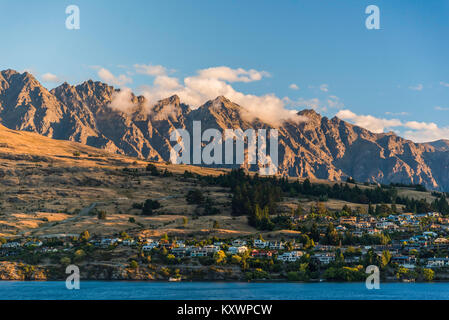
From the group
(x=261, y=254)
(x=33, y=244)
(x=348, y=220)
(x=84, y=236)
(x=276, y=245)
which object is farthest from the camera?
(x=348, y=220)

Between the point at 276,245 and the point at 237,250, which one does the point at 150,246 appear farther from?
the point at 276,245

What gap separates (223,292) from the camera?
92.2m

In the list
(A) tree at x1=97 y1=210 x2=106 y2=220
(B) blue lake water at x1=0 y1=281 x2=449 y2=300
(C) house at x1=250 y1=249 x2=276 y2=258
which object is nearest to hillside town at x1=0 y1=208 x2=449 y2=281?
(C) house at x1=250 y1=249 x2=276 y2=258

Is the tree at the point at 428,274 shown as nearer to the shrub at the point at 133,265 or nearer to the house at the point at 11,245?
the shrub at the point at 133,265

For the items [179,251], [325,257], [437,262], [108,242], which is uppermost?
[108,242]

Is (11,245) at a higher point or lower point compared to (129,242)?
lower

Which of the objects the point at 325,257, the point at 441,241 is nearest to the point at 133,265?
the point at 325,257

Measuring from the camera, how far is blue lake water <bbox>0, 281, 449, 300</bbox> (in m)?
86.5

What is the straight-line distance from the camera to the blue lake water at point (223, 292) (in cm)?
8650
